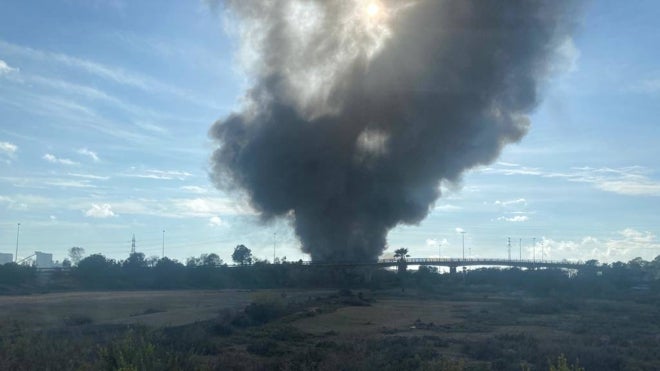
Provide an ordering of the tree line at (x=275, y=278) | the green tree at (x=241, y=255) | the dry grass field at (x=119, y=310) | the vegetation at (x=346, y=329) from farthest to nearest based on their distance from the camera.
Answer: the green tree at (x=241, y=255)
the tree line at (x=275, y=278)
the dry grass field at (x=119, y=310)
the vegetation at (x=346, y=329)

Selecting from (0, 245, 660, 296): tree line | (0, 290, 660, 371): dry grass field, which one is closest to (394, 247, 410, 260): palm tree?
(0, 245, 660, 296): tree line

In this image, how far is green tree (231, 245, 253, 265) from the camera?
113 metres

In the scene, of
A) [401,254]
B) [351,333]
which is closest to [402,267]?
[401,254]

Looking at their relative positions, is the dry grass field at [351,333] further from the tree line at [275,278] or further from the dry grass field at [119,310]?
the tree line at [275,278]

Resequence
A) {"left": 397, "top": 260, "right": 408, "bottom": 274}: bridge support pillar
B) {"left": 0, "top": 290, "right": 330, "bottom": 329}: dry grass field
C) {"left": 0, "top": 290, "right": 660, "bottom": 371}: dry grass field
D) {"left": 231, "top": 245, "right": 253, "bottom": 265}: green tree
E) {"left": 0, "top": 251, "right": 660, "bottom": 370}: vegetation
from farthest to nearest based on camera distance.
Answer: {"left": 231, "top": 245, "right": 253, "bottom": 265}: green tree < {"left": 397, "top": 260, "right": 408, "bottom": 274}: bridge support pillar < {"left": 0, "top": 290, "right": 330, "bottom": 329}: dry grass field < {"left": 0, "top": 290, "right": 660, "bottom": 371}: dry grass field < {"left": 0, "top": 251, "right": 660, "bottom": 370}: vegetation

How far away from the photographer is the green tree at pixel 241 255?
11262 cm

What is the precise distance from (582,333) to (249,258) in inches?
3285

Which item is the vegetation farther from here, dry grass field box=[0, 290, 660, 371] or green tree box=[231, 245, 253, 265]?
green tree box=[231, 245, 253, 265]

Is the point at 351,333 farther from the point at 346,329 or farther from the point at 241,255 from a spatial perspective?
the point at 241,255

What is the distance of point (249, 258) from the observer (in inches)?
4441

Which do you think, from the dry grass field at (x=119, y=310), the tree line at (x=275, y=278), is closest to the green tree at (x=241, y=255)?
the tree line at (x=275, y=278)

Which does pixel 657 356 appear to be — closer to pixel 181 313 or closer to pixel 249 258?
pixel 181 313

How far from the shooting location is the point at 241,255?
373 feet

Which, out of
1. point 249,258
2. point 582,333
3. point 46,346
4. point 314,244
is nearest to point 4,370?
point 46,346
